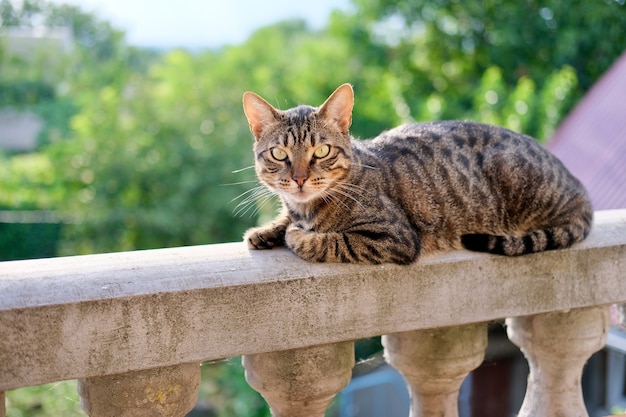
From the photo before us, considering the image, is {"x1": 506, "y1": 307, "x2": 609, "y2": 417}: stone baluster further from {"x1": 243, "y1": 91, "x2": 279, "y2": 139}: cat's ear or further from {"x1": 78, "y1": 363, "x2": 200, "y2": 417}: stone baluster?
{"x1": 243, "y1": 91, "x2": 279, "y2": 139}: cat's ear

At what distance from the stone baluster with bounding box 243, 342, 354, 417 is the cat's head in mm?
884

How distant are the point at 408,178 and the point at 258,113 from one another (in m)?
0.66

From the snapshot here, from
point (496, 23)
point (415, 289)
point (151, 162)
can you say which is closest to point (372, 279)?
point (415, 289)

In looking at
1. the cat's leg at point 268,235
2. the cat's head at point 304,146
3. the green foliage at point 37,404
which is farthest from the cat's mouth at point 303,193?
the green foliage at point 37,404

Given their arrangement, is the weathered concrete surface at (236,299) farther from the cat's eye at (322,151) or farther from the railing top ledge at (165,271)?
the cat's eye at (322,151)

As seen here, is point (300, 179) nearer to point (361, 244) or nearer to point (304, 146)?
point (304, 146)

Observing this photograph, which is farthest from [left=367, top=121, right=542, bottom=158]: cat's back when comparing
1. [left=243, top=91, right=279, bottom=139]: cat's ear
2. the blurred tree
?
the blurred tree

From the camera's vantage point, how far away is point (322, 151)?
2.62m

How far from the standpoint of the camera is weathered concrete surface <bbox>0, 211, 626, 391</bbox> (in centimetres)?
147

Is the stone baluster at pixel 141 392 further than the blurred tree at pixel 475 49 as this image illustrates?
No

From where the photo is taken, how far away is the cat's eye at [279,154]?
2.66 m

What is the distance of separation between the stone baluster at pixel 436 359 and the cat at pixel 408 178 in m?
0.46

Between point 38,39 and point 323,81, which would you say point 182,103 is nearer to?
point 323,81

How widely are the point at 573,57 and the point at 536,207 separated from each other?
448 inches
